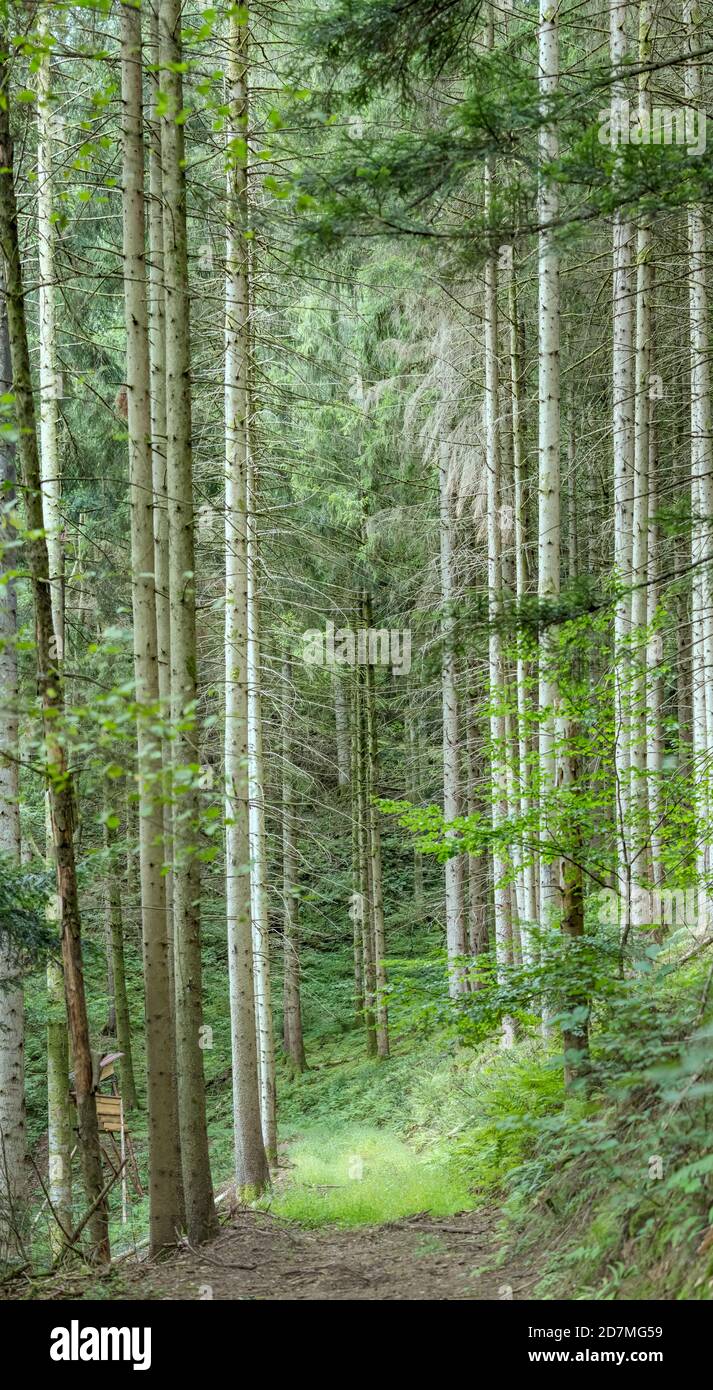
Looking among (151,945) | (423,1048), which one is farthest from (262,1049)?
(151,945)

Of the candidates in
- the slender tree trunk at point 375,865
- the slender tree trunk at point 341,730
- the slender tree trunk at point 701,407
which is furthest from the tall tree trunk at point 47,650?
the slender tree trunk at point 341,730

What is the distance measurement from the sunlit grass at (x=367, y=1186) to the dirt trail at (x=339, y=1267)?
46 cm

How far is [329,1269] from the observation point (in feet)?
23.9

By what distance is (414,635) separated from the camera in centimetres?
1947

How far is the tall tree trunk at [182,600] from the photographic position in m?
7.84

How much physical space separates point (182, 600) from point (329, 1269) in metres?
4.69

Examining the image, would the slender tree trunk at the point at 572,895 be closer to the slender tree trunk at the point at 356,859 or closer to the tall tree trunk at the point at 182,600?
the tall tree trunk at the point at 182,600

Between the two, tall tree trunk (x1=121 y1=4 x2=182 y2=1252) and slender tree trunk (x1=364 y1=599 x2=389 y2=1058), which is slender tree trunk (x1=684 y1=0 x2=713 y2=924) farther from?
slender tree trunk (x1=364 y1=599 x2=389 y2=1058)

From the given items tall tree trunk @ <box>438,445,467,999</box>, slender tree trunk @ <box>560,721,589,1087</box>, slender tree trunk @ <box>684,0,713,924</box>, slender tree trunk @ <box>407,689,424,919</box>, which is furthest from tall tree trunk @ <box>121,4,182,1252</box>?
slender tree trunk @ <box>407,689,424,919</box>

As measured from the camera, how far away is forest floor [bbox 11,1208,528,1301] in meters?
6.27

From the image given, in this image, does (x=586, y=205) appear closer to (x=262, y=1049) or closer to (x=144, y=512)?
(x=144, y=512)

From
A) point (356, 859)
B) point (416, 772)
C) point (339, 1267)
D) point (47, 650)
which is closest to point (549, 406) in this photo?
point (47, 650)

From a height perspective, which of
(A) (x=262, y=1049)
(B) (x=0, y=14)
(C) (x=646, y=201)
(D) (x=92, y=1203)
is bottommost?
(A) (x=262, y=1049)
